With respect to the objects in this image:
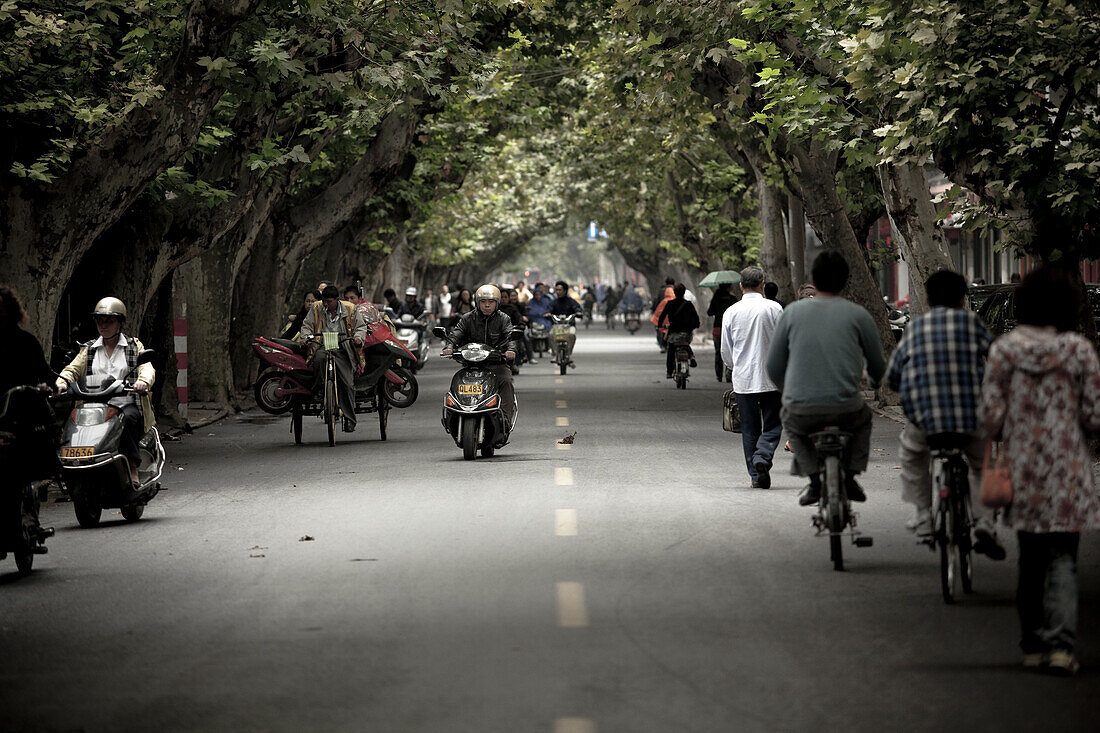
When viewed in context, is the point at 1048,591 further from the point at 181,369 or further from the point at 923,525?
the point at 181,369

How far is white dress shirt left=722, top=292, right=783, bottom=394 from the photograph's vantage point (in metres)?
13.2

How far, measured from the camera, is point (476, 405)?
15734 mm

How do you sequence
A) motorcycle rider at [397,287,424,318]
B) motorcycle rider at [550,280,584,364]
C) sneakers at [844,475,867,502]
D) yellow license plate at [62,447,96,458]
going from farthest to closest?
motorcycle rider at [397,287,424,318] < motorcycle rider at [550,280,584,364] < yellow license plate at [62,447,96,458] < sneakers at [844,475,867,502]

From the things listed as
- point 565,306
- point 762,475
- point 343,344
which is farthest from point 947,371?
point 565,306

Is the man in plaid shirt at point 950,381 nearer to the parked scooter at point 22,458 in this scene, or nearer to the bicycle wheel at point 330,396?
the parked scooter at point 22,458

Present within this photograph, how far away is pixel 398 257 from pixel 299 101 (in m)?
38.1

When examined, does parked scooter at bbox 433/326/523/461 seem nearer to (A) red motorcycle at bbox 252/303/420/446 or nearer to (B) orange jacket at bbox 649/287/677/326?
(A) red motorcycle at bbox 252/303/420/446

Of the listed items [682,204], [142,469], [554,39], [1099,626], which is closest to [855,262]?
[554,39]

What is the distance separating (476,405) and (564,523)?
462 centimetres

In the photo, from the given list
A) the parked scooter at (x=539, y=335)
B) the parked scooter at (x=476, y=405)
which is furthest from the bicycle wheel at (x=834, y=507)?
the parked scooter at (x=539, y=335)

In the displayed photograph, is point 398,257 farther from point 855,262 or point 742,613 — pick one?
point 742,613

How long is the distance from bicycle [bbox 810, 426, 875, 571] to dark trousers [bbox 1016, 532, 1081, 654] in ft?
7.23

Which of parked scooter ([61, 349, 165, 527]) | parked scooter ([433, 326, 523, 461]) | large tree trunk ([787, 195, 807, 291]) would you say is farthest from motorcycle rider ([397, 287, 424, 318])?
parked scooter ([61, 349, 165, 527])

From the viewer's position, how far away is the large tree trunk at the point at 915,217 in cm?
1966
